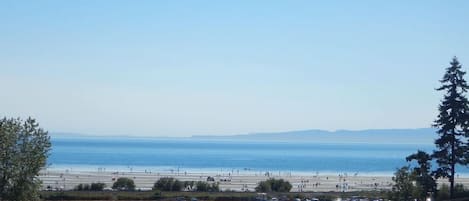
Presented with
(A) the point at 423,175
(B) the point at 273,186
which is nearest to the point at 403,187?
(A) the point at 423,175

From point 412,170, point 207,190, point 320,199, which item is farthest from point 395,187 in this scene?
point 207,190

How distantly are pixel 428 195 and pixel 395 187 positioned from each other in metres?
3.13

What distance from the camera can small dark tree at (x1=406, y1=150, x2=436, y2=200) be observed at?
146 ft

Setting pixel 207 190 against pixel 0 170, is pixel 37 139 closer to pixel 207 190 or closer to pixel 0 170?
pixel 0 170

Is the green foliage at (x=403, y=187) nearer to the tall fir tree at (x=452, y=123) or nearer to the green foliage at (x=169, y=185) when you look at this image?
the tall fir tree at (x=452, y=123)

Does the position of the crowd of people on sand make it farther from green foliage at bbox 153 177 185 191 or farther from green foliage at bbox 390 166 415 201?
green foliage at bbox 390 166 415 201

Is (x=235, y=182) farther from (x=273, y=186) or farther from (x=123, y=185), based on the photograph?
(x=123, y=185)

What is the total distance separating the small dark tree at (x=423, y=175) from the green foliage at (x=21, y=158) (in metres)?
23.1

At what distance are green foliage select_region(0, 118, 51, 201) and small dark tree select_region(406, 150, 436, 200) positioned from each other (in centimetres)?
2305

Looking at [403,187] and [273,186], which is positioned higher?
[403,187]

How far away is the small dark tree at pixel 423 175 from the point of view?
44594 mm

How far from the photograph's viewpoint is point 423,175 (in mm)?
45312

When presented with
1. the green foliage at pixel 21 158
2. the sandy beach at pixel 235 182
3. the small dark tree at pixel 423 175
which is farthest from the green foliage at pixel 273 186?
the green foliage at pixel 21 158

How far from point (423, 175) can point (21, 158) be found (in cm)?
2521
